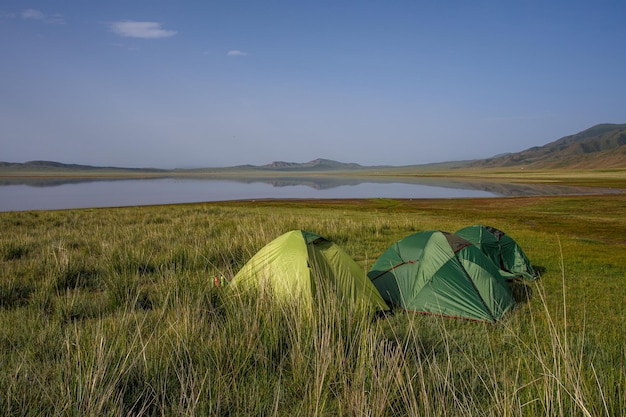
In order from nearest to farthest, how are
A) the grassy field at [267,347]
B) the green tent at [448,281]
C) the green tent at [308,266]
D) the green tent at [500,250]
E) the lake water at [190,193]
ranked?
the grassy field at [267,347], the green tent at [308,266], the green tent at [448,281], the green tent at [500,250], the lake water at [190,193]

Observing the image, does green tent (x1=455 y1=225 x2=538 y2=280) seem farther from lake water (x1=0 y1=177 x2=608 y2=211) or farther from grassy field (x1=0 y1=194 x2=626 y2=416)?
lake water (x1=0 y1=177 x2=608 y2=211)

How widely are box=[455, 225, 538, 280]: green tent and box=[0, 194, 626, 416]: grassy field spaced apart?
0.66 metres

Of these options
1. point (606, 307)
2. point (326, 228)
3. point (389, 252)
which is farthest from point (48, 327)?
point (326, 228)

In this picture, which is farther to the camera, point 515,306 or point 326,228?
point 326,228

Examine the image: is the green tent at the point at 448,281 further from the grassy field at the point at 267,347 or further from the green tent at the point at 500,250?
the green tent at the point at 500,250

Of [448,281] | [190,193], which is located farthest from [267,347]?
[190,193]

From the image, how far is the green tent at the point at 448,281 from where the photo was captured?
616cm

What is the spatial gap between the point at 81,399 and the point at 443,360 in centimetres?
355

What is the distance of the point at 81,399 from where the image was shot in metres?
2.39

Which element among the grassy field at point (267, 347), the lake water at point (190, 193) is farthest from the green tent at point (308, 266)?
the lake water at point (190, 193)

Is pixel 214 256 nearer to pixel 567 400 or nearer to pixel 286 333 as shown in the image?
pixel 286 333

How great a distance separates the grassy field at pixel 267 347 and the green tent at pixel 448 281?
1.08ft

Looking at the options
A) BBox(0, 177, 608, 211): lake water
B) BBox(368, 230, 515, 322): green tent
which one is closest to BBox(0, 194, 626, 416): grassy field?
BBox(368, 230, 515, 322): green tent

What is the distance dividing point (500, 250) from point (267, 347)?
25.9 ft
